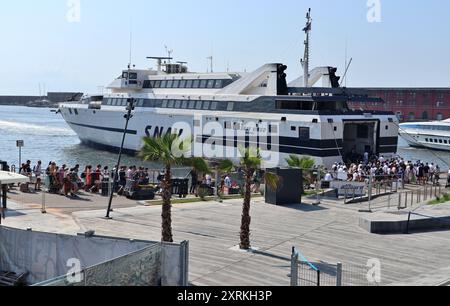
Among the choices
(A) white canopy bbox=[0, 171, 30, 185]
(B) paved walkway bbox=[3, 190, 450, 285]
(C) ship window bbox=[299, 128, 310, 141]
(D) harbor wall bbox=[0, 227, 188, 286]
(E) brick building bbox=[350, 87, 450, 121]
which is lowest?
(B) paved walkway bbox=[3, 190, 450, 285]

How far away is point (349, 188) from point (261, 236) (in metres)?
8.43

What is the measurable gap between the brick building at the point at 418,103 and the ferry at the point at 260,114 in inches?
2738

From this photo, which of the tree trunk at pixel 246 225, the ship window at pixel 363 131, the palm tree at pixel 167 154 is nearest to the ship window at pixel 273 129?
the ship window at pixel 363 131

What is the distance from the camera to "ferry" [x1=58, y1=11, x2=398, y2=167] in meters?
38.8

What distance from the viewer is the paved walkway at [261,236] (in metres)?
13.9

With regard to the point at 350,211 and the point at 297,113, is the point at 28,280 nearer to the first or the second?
the point at 350,211


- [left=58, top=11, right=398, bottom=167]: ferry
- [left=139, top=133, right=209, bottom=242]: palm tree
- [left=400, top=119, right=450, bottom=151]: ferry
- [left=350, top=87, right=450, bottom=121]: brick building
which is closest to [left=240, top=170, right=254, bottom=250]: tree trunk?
[left=139, top=133, right=209, bottom=242]: palm tree

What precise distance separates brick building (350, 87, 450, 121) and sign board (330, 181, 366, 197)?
308 feet

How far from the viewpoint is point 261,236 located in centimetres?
1747

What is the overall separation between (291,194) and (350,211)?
232 cm

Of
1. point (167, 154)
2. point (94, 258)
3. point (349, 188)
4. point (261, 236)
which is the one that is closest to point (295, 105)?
point (349, 188)

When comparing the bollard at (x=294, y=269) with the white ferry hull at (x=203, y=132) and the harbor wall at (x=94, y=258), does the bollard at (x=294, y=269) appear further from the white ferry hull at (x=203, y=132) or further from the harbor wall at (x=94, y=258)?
the white ferry hull at (x=203, y=132)

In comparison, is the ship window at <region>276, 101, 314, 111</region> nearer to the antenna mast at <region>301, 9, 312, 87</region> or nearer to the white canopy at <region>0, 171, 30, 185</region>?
the antenna mast at <region>301, 9, 312, 87</region>

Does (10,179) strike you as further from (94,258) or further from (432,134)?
(432,134)
